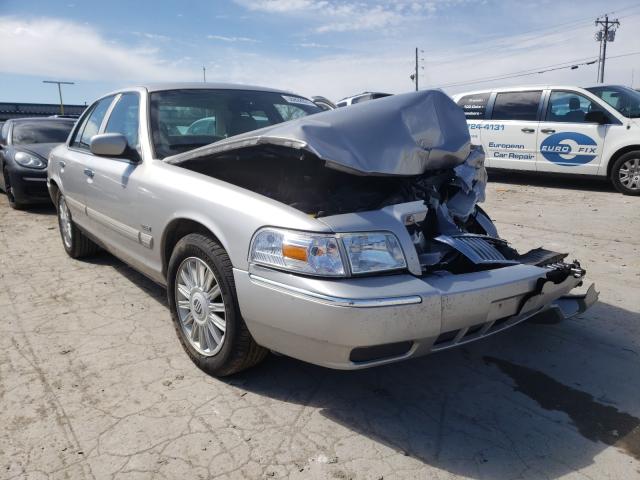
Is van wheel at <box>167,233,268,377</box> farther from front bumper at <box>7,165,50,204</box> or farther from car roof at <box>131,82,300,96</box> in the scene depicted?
front bumper at <box>7,165,50,204</box>

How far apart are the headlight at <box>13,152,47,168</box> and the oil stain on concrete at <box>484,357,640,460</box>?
737cm

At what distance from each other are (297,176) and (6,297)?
9.03ft

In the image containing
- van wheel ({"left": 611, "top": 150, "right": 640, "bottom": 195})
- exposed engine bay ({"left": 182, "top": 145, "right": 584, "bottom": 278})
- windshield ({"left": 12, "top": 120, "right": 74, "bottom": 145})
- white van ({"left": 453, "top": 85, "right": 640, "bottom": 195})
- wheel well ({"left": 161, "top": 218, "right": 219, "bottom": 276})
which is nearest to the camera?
exposed engine bay ({"left": 182, "top": 145, "right": 584, "bottom": 278})

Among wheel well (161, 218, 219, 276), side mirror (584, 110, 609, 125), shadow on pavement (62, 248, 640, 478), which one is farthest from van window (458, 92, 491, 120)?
wheel well (161, 218, 219, 276)

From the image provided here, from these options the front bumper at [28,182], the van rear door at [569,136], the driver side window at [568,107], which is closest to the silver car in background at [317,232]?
the front bumper at [28,182]

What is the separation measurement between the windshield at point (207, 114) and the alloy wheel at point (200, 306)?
0.88 metres

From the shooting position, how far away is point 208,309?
9.14 feet

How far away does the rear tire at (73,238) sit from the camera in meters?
5.04

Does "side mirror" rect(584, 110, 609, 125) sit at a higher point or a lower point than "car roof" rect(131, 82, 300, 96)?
lower

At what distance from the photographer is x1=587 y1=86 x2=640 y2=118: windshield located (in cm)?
824

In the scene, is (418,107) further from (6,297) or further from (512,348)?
(6,297)

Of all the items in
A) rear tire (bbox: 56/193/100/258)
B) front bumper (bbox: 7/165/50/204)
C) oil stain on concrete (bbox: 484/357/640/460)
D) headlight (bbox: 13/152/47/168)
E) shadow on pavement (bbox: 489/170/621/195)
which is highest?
headlight (bbox: 13/152/47/168)

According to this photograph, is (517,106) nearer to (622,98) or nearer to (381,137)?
(622,98)

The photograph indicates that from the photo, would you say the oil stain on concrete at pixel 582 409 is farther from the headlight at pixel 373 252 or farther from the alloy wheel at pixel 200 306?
the alloy wheel at pixel 200 306
